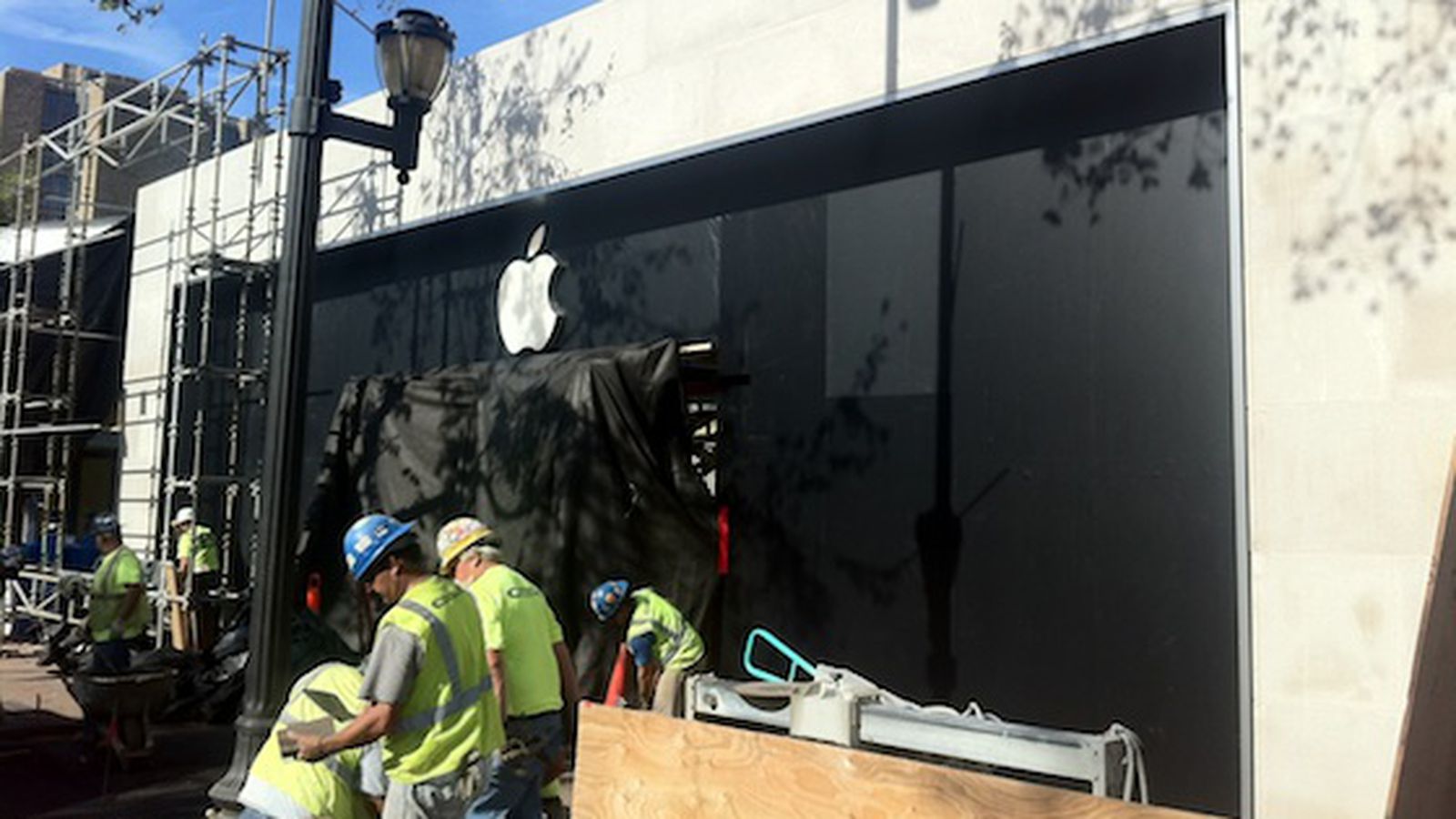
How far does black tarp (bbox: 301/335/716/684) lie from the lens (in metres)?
8.22

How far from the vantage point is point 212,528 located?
1438cm

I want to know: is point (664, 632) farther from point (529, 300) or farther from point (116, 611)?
point (116, 611)

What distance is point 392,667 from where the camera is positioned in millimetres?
3936

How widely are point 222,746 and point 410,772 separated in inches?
249

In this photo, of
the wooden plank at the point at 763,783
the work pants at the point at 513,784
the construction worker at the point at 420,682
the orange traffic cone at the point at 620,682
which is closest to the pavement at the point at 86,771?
the orange traffic cone at the point at 620,682

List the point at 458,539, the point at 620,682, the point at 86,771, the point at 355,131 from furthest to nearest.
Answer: the point at 86,771
the point at 620,682
the point at 355,131
the point at 458,539

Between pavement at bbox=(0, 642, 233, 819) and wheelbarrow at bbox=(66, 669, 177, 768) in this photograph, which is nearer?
pavement at bbox=(0, 642, 233, 819)

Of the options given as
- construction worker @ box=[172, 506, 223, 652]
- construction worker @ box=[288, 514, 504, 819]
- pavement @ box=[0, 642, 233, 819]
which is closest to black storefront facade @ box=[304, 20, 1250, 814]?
construction worker @ box=[288, 514, 504, 819]

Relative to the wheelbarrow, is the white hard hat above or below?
above

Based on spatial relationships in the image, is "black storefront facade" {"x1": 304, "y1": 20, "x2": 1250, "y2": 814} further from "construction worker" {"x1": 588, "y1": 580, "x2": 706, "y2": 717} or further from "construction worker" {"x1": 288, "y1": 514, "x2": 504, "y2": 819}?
"construction worker" {"x1": 288, "y1": 514, "x2": 504, "y2": 819}

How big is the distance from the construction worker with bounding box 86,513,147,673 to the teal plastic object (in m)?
4.88

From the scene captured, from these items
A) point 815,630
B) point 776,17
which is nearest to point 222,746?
point 815,630

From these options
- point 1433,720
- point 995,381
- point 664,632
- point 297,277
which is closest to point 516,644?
point 664,632

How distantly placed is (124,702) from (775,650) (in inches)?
186
